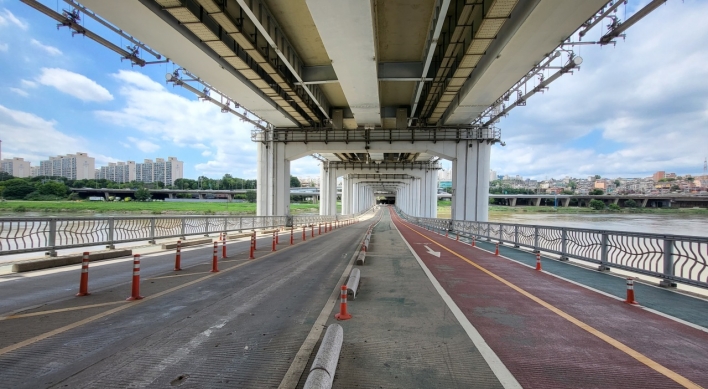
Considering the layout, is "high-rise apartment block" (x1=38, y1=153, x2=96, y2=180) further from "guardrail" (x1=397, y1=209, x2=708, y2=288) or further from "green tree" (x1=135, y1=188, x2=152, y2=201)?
"guardrail" (x1=397, y1=209, x2=708, y2=288)

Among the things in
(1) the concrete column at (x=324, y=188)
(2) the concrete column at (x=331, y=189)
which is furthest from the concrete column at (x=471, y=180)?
(1) the concrete column at (x=324, y=188)

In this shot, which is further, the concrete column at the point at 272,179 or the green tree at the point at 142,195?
the green tree at the point at 142,195

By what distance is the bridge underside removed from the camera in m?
11.3

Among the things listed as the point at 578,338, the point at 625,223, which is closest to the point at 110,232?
the point at 578,338

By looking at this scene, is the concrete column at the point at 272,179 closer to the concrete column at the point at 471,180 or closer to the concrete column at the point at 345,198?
the concrete column at the point at 471,180

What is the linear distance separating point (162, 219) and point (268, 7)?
10926 millimetres

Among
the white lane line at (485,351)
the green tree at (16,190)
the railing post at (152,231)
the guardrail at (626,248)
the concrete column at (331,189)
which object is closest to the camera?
the white lane line at (485,351)

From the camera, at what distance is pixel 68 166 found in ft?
385

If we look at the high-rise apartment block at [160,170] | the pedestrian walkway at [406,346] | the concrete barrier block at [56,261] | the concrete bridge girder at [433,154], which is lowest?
the concrete barrier block at [56,261]

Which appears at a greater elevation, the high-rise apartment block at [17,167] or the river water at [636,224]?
the high-rise apartment block at [17,167]

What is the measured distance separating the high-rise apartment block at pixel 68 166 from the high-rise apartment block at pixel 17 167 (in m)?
10.8

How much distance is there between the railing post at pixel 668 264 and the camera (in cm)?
796

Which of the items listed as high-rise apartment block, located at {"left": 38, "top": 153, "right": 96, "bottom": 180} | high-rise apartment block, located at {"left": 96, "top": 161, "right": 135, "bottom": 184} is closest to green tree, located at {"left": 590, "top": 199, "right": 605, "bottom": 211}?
high-rise apartment block, located at {"left": 38, "top": 153, "right": 96, "bottom": 180}

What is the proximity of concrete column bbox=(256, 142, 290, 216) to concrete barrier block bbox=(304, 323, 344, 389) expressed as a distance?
28.3m
